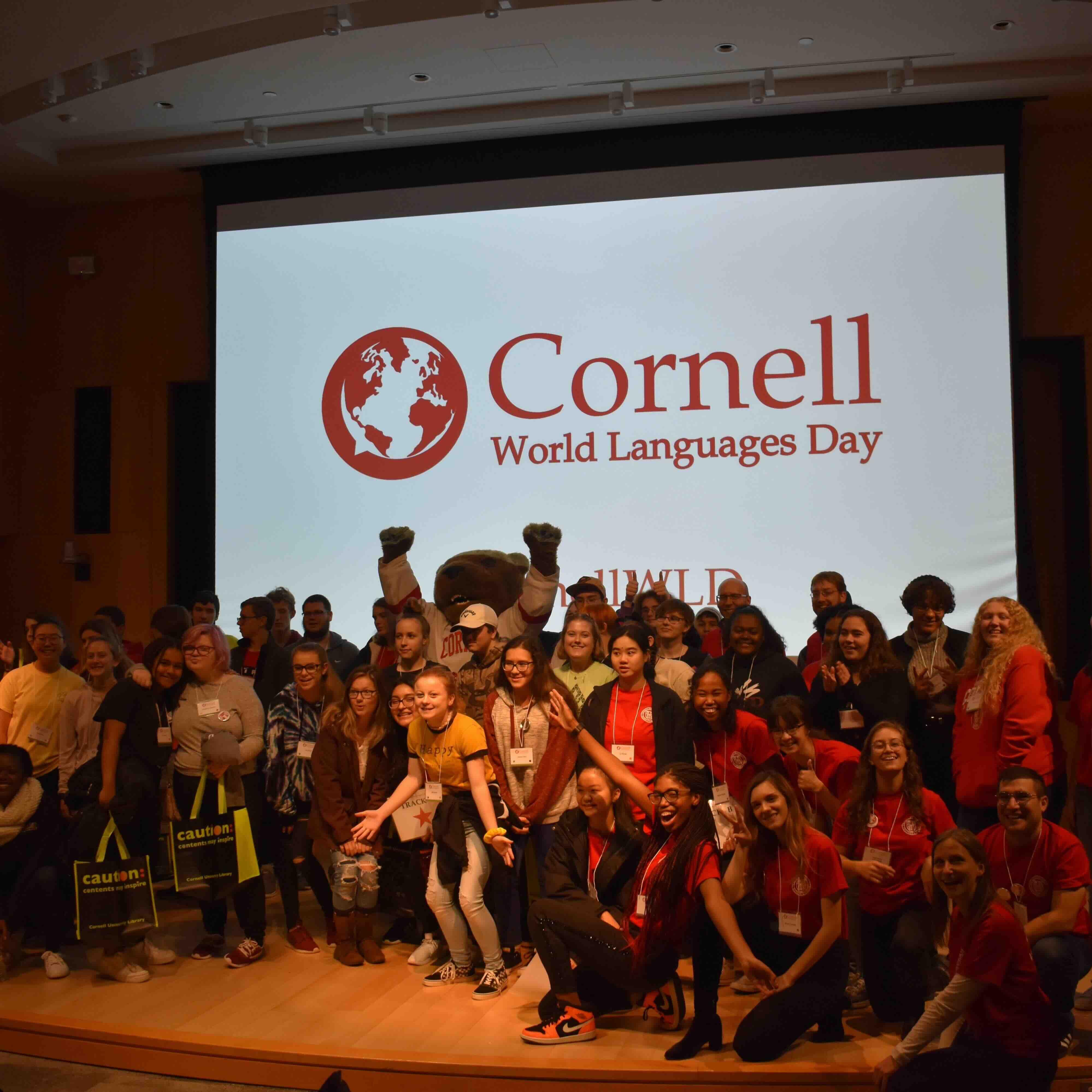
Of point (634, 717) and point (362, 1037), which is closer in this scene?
point (362, 1037)

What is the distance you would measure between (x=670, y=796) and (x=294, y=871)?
68.3 inches

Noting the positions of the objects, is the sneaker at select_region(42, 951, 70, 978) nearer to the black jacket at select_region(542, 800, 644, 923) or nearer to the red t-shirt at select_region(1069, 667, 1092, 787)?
the black jacket at select_region(542, 800, 644, 923)

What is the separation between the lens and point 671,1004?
11.2 feet

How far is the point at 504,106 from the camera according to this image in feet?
21.0

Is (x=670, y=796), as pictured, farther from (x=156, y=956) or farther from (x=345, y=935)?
(x=156, y=956)

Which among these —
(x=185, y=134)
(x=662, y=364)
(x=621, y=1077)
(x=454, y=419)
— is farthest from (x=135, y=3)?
(x=621, y=1077)

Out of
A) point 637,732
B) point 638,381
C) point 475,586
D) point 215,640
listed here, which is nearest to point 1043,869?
point 637,732

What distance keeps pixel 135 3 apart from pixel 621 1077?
4.89 meters

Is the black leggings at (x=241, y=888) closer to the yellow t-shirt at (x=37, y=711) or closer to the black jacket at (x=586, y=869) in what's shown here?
the yellow t-shirt at (x=37, y=711)

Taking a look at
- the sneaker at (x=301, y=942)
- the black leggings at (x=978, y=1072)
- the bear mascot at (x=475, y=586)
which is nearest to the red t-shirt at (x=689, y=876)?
the black leggings at (x=978, y=1072)

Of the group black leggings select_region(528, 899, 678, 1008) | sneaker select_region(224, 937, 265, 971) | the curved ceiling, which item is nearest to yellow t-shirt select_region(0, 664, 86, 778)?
sneaker select_region(224, 937, 265, 971)

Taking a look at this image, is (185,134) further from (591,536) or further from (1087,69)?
(1087,69)

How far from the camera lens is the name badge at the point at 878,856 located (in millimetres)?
3336

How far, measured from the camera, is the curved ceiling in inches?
210
